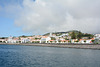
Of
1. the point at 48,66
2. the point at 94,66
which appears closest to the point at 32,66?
the point at 48,66

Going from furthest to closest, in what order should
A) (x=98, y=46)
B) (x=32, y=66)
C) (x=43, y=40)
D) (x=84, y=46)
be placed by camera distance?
1. (x=43, y=40)
2. (x=84, y=46)
3. (x=98, y=46)
4. (x=32, y=66)

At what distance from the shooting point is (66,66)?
1894cm

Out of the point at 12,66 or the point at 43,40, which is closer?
the point at 12,66

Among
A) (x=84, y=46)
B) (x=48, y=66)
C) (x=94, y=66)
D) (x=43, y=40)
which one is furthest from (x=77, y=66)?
(x=43, y=40)

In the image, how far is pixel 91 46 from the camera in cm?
6278

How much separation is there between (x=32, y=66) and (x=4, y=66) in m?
3.92

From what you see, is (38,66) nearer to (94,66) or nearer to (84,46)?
(94,66)

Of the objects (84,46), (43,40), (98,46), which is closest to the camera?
(98,46)

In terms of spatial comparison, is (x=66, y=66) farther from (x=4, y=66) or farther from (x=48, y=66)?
(x=4, y=66)

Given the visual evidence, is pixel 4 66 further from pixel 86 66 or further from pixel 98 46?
pixel 98 46

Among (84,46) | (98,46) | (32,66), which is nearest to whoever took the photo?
(32,66)

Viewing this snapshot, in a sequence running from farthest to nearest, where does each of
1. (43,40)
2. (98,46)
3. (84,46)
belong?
(43,40), (84,46), (98,46)

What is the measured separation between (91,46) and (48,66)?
48080 mm

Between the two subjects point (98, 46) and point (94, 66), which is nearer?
point (94, 66)
